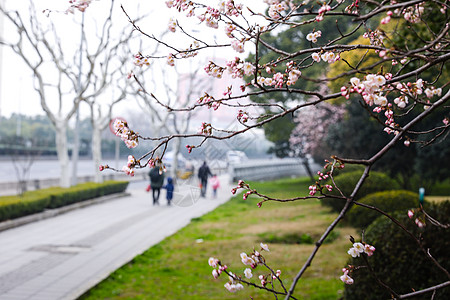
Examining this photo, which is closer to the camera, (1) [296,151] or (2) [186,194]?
(2) [186,194]

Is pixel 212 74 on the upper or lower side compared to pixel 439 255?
upper

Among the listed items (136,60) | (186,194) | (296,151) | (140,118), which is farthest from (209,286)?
(140,118)

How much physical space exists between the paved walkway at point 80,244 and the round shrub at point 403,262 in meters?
1.69

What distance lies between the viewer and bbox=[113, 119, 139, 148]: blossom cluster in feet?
6.24

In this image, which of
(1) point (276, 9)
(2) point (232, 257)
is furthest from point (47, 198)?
(1) point (276, 9)

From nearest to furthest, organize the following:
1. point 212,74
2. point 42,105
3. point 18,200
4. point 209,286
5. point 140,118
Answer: point 212,74, point 209,286, point 18,200, point 42,105, point 140,118

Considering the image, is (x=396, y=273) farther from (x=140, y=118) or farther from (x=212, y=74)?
(x=140, y=118)

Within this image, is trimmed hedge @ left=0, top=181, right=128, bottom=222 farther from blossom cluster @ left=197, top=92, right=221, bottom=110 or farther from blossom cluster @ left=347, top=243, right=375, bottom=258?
blossom cluster @ left=347, top=243, right=375, bottom=258

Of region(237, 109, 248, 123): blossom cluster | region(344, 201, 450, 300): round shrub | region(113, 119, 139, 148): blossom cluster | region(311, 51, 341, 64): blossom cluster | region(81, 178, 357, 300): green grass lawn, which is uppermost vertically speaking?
region(311, 51, 341, 64): blossom cluster

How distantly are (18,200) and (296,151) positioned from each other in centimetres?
771

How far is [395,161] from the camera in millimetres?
13719

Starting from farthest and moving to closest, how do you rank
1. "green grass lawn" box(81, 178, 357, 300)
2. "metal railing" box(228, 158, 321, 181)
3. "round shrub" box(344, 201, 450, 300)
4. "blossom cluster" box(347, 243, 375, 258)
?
"metal railing" box(228, 158, 321, 181) → "green grass lawn" box(81, 178, 357, 300) → "round shrub" box(344, 201, 450, 300) → "blossom cluster" box(347, 243, 375, 258)

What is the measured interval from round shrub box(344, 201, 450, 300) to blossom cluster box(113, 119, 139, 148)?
7.72 ft

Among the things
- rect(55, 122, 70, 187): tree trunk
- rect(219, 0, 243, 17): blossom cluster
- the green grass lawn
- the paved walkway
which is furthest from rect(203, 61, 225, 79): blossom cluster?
rect(55, 122, 70, 187): tree trunk
